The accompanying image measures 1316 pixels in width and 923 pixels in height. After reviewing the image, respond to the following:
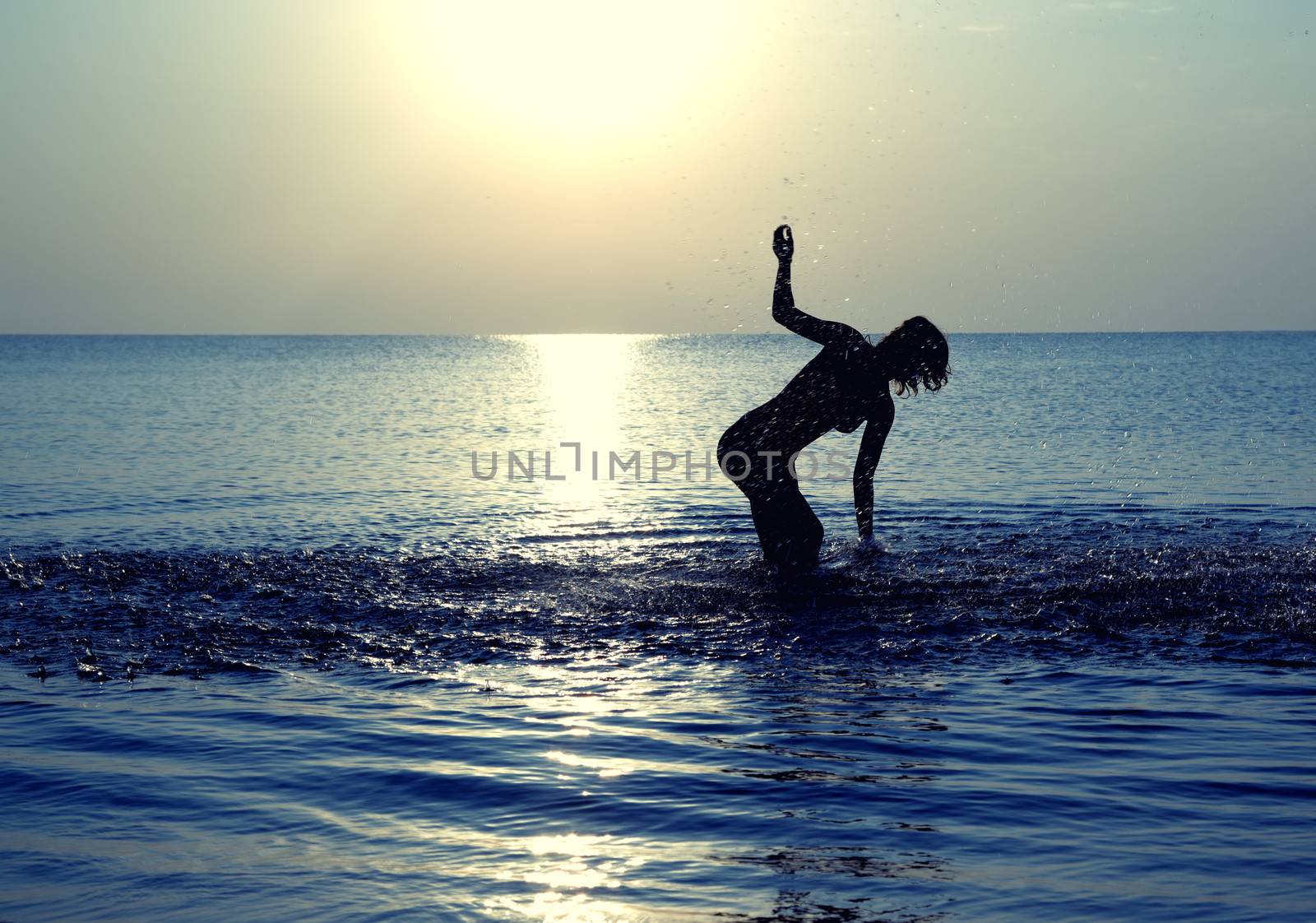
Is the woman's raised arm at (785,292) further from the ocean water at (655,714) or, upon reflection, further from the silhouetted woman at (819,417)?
the ocean water at (655,714)

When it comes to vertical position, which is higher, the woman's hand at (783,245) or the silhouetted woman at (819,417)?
the woman's hand at (783,245)

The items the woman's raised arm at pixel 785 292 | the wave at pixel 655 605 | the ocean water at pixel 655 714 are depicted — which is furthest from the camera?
the woman's raised arm at pixel 785 292

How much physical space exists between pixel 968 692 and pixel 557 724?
2.84 metres

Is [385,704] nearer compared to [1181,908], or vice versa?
[1181,908]

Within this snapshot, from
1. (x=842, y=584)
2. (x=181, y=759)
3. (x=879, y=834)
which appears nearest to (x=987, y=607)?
(x=842, y=584)

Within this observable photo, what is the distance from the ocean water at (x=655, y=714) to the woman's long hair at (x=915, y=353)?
1.99 meters

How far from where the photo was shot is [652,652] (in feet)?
33.1

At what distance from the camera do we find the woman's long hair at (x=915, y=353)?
11844 millimetres

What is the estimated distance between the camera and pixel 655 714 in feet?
27.8

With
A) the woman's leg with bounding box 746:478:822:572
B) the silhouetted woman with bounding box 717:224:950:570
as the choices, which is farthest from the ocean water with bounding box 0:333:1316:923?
the silhouetted woman with bounding box 717:224:950:570

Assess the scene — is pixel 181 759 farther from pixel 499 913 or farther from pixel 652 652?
pixel 652 652

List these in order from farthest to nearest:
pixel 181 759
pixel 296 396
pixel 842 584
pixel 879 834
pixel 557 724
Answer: pixel 296 396 < pixel 842 584 < pixel 557 724 < pixel 181 759 < pixel 879 834

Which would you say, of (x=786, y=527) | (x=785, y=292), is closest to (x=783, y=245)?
(x=785, y=292)

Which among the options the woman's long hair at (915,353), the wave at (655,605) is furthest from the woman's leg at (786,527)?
the woman's long hair at (915,353)
